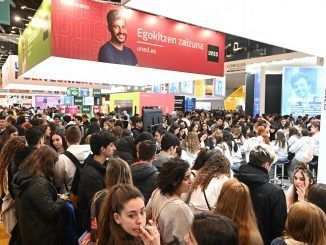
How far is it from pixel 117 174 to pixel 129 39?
4.79 metres

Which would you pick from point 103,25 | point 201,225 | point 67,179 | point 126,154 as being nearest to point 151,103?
point 103,25

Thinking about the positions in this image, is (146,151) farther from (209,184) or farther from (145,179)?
(209,184)

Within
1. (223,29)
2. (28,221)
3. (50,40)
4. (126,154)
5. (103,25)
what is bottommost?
(28,221)

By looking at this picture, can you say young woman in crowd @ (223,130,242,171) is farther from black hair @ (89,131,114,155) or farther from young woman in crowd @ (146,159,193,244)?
young woman in crowd @ (146,159,193,244)

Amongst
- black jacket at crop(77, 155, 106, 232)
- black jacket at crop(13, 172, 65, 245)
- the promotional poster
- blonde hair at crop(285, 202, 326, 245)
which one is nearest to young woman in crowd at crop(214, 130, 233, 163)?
black jacket at crop(77, 155, 106, 232)

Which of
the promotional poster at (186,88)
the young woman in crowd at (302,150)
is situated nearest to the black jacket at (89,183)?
the young woman in crowd at (302,150)

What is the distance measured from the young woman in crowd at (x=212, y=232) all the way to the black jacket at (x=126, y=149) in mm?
2855

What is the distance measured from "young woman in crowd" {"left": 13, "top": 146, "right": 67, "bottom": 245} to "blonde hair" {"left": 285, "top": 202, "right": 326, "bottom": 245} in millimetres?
1774

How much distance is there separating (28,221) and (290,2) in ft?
8.44

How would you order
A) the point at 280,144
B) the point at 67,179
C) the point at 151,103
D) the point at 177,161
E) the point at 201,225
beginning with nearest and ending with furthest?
the point at 201,225
the point at 177,161
the point at 67,179
the point at 280,144
the point at 151,103

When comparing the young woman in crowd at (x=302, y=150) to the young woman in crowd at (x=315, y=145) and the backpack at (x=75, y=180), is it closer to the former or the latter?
the young woman in crowd at (x=315, y=145)

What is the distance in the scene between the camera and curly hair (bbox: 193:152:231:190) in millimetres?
2830

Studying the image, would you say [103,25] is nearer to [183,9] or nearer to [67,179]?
[67,179]

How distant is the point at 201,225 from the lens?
4.73 ft
